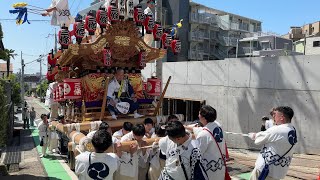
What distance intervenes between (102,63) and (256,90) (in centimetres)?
521

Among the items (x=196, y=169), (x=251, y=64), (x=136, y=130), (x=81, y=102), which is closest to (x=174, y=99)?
(x=251, y=64)

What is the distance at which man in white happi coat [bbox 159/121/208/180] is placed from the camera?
11.1ft

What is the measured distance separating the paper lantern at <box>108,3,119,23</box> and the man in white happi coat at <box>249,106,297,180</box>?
4.71 m

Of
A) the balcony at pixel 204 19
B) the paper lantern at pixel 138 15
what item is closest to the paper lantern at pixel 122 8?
the paper lantern at pixel 138 15

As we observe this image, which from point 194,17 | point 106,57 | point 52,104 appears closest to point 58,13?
point 106,57

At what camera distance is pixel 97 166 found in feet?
10.6

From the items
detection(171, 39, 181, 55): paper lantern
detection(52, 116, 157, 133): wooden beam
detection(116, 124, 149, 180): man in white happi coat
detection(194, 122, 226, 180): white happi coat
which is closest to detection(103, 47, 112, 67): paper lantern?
detection(52, 116, 157, 133): wooden beam

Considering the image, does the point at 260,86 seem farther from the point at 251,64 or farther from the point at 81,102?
the point at 81,102

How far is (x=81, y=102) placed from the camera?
7.89 metres

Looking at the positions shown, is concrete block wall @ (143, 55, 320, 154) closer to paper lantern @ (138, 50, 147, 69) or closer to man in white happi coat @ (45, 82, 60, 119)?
paper lantern @ (138, 50, 147, 69)

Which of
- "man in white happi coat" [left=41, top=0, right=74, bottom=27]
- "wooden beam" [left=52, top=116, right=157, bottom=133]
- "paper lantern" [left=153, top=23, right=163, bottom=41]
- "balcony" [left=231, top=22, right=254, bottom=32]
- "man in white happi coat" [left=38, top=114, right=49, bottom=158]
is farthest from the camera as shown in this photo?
"balcony" [left=231, top=22, right=254, bottom=32]

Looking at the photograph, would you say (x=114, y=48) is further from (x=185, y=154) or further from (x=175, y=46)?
(x=185, y=154)

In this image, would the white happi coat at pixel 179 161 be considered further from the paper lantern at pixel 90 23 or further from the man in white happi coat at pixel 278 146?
the paper lantern at pixel 90 23

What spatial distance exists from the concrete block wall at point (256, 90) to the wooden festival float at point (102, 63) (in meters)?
2.98
